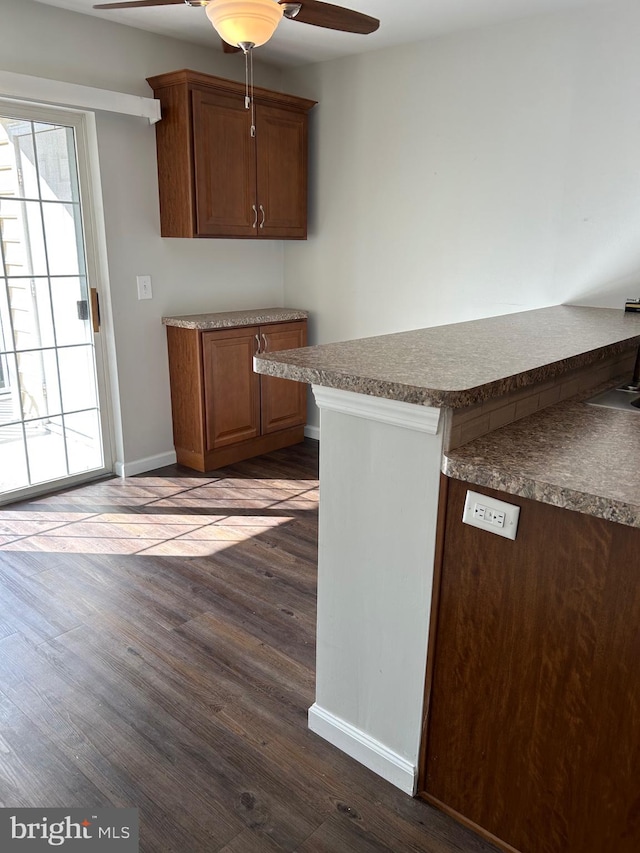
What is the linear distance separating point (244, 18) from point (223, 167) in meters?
1.94

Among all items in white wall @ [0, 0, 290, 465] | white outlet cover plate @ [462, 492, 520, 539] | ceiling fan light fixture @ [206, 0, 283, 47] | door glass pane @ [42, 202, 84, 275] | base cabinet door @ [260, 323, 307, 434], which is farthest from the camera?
base cabinet door @ [260, 323, 307, 434]

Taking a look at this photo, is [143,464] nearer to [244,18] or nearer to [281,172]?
[281,172]

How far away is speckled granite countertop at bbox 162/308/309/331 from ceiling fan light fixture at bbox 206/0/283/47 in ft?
6.39

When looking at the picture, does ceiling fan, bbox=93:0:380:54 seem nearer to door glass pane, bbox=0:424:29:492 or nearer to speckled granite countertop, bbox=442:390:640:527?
speckled granite countertop, bbox=442:390:640:527

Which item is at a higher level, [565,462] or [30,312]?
[30,312]

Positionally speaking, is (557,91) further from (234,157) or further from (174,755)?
(174,755)

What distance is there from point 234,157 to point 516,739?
3.40 meters

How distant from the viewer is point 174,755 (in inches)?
70.4

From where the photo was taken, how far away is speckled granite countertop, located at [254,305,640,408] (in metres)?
1.41

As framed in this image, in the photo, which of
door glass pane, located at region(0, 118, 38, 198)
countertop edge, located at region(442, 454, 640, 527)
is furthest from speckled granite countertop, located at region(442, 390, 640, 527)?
door glass pane, located at region(0, 118, 38, 198)

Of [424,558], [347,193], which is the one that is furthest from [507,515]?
[347,193]

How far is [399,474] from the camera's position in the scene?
1534 mm

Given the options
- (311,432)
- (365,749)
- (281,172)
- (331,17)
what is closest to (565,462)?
(365,749)

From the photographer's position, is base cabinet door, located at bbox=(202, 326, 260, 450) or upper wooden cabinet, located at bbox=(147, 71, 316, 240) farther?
base cabinet door, located at bbox=(202, 326, 260, 450)
